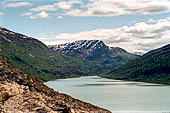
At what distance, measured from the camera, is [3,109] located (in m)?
37.3

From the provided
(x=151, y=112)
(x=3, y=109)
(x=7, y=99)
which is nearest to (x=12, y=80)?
(x=7, y=99)

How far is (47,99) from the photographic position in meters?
43.6

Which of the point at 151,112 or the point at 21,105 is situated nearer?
the point at 21,105

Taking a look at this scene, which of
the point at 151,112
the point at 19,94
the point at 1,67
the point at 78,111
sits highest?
the point at 1,67

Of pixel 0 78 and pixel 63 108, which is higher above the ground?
pixel 0 78

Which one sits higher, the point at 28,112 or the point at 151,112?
the point at 28,112

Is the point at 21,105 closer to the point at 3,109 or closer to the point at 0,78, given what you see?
the point at 3,109

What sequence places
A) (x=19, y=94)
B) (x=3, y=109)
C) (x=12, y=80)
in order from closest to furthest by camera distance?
(x=3, y=109)
(x=19, y=94)
(x=12, y=80)

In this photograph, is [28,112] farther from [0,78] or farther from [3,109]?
[0,78]

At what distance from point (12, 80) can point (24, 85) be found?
2.10m

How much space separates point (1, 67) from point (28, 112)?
16.1 metres

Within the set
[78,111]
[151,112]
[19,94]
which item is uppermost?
[19,94]

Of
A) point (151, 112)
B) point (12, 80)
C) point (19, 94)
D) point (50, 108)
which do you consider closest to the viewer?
point (50, 108)

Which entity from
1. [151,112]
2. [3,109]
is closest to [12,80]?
[3,109]
